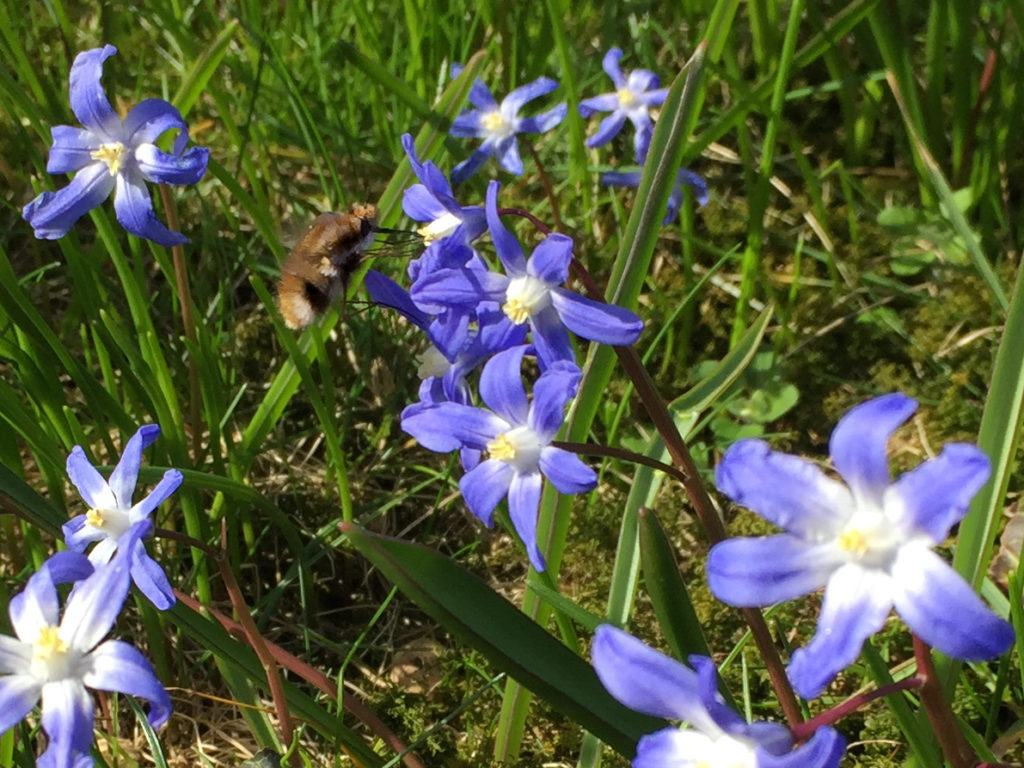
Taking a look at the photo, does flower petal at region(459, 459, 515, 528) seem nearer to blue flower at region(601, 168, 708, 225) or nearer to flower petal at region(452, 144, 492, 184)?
flower petal at region(452, 144, 492, 184)

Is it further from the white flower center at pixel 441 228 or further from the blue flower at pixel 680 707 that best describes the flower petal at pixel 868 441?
the white flower center at pixel 441 228

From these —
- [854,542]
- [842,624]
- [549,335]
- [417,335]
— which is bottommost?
[842,624]

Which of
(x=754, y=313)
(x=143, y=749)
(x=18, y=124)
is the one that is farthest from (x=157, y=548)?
(x=754, y=313)

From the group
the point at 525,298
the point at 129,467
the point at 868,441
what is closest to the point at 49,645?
the point at 129,467

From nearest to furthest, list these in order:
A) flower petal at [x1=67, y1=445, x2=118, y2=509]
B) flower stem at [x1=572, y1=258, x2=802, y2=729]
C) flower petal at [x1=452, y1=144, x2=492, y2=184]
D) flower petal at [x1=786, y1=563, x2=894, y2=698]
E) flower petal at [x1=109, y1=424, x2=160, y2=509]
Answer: flower petal at [x1=786, y1=563, x2=894, y2=698], flower stem at [x1=572, y1=258, x2=802, y2=729], flower petal at [x1=109, y1=424, x2=160, y2=509], flower petal at [x1=67, y1=445, x2=118, y2=509], flower petal at [x1=452, y1=144, x2=492, y2=184]

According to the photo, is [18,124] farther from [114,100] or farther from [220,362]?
[220,362]

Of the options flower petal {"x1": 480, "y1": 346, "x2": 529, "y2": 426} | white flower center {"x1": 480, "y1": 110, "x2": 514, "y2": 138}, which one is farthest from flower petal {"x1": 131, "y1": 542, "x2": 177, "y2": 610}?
white flower center {"x1": 480, "y1": 110, "x2": 514, "y2": 138}

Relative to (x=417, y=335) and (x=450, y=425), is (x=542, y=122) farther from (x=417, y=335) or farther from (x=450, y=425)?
(x=450, y=425)
